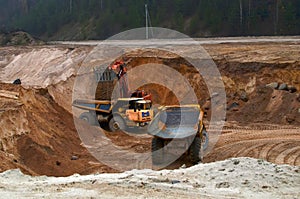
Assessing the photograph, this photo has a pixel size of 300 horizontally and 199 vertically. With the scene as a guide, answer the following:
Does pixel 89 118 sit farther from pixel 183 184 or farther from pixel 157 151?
pixel 183 184

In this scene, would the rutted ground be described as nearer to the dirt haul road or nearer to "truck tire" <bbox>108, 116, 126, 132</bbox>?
the dirt haul road

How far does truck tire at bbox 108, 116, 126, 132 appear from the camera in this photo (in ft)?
57.5

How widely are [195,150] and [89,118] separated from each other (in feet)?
21.3

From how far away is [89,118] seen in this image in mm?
18484

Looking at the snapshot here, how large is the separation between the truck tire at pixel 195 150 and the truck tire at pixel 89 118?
6103 millimetres

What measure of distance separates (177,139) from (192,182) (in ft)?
13.8

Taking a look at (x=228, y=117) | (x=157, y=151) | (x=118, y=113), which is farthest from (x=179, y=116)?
(x=228, y=117)

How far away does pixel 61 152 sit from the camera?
15031mm

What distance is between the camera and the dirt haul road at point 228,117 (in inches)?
545

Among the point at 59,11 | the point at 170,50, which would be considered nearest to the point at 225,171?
the point at 170,50

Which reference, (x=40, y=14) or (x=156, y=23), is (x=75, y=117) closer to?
(x=156, y=23)

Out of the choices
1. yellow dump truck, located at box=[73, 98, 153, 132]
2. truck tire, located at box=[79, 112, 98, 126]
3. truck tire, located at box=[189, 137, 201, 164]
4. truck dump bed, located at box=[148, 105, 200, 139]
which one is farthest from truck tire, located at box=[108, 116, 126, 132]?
truck tire, located at box=[189, 137, 201, 164]

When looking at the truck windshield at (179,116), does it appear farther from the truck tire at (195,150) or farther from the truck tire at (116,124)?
the truck tire at (116,124)

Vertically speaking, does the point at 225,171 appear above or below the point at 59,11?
below
